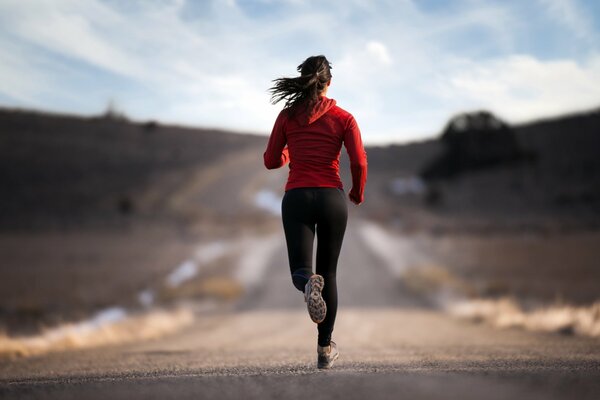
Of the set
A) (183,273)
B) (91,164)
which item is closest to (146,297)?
(183,273)

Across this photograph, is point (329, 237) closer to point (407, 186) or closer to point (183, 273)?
point (183, 273)

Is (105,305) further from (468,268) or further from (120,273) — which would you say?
(468,268)

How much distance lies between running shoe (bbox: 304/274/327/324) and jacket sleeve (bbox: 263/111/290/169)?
2.83 ft

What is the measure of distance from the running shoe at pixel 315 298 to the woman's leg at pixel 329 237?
0.73 ft

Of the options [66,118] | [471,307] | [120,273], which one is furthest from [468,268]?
[66,118]

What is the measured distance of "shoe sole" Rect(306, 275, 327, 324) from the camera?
4223mm

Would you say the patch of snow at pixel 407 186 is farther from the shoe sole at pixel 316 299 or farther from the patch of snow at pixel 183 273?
the shoe sole at pixel 316 299

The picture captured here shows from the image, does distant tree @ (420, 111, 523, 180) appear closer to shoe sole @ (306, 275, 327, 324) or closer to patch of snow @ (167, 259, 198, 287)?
patch of snow @ (167, 259, 198, 287)

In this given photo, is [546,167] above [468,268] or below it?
above

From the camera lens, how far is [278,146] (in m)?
4.64

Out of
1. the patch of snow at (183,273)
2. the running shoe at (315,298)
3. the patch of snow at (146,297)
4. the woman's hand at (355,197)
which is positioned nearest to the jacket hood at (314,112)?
the woman's hand at (355,197)

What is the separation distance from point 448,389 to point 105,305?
17683mm

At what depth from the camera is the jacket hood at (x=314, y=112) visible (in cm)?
447

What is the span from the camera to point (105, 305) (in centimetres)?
1956
